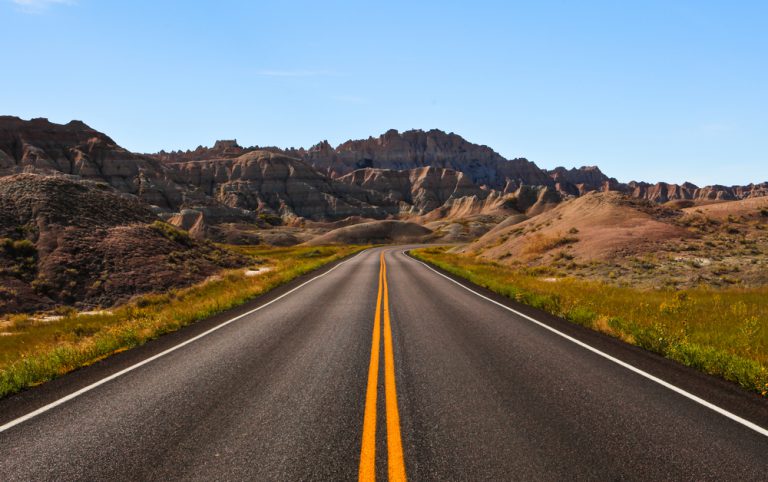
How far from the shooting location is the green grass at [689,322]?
6.67m

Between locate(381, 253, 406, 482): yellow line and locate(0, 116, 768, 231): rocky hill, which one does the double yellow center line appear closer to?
locate(381, 253, 406, 482): yellow line

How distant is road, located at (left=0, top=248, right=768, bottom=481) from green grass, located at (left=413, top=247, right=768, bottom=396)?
62 centimetres

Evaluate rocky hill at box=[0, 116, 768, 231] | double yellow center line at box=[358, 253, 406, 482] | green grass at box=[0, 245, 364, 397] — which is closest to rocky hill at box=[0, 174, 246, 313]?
green grass at box=[0, 245, 364, 397]

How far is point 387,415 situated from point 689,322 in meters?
9.43

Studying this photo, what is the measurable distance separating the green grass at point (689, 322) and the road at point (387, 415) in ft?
Result: 2.02

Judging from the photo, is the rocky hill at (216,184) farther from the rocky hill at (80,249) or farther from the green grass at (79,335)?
the green grass at (79,335)

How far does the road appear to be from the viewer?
3785mm

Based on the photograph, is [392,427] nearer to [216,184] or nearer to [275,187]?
[275,187]

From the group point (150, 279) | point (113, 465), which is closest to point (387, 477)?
point (113, 465)

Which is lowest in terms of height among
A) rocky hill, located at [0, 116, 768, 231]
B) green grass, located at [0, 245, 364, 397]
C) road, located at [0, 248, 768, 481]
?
green grass, located at [0, 245, 364, 397]

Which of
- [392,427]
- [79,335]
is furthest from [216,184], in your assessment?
[392,427]

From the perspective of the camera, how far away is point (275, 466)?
3775 millimetres

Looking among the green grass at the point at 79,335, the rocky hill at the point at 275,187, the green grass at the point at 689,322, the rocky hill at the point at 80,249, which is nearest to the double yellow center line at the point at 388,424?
the green grass at the point at 689,322

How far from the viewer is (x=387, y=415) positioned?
15.7 ft
